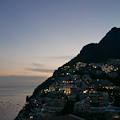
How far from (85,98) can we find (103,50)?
110076 millimetres

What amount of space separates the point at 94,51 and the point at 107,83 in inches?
3359

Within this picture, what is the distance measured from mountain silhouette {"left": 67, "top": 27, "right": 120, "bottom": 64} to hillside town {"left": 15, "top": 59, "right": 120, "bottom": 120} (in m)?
46.6

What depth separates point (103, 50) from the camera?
158875 millimetres

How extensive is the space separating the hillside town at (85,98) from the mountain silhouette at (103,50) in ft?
153

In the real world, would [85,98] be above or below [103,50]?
below

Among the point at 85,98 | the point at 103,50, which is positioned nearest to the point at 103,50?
the point at 103,50

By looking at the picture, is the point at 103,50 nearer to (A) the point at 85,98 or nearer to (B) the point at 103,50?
(B) the point at 103,50

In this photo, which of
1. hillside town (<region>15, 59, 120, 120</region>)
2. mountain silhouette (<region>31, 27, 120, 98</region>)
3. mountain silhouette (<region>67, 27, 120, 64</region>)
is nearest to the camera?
hillside town (<region>15, 59, 120, 120</region>)

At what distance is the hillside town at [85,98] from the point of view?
45.9 m

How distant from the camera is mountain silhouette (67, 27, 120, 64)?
142062 mm

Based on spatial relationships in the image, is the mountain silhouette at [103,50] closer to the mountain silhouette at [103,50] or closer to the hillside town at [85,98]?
the mountain silhouette at [103,50]

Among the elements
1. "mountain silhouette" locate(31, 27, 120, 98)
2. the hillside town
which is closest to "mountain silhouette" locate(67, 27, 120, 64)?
"mountain silhouette" locate(31, 27, 120, 98)

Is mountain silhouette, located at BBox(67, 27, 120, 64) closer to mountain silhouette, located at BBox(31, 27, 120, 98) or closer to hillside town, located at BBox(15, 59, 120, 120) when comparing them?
mountain silhouette, located at BBox(31, 27, 120, 98)

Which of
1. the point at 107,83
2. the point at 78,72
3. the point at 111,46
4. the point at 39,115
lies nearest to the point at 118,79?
the point at 107,83
